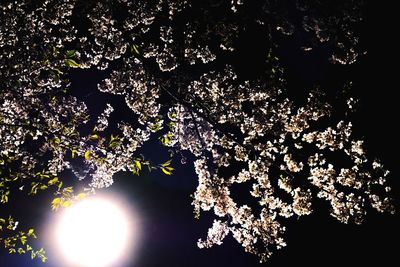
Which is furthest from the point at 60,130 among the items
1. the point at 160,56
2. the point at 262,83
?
the point at 262,83

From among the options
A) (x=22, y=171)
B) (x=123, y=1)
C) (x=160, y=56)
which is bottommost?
(x=22, y=171)

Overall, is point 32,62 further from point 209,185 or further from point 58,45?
point 209,185

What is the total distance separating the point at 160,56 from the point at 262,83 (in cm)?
238

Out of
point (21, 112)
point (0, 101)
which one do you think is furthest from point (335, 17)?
point (0, 101)

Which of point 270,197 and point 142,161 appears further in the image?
point 270,197

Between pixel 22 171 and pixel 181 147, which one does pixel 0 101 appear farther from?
pixel 181 147

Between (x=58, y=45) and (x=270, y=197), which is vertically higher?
(x=58, y=45)

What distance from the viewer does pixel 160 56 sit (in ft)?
24.5

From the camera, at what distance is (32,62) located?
6539mm

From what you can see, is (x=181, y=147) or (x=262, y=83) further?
(x=181, y=147)

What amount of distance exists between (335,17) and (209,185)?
4745mm

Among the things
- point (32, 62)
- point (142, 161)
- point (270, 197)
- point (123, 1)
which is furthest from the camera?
point (270, 197)

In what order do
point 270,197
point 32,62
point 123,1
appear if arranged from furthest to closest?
point 270,197, point 123,1, point 32,62

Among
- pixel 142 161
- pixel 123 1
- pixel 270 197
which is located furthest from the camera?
pixel 270 197
